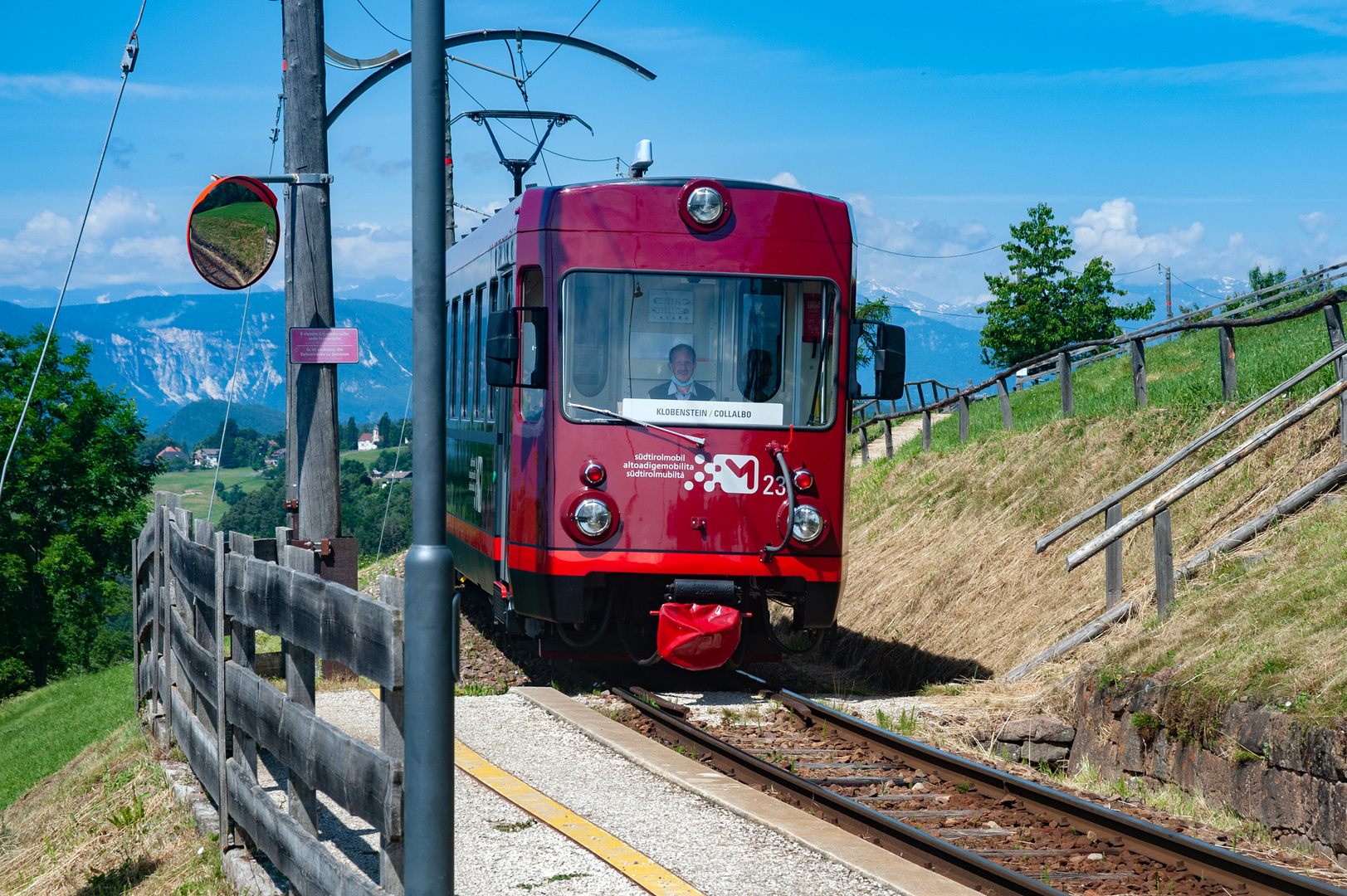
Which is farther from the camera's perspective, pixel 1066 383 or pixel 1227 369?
pixel 1066 383

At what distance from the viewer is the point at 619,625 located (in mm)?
10461

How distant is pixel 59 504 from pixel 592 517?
4630 cm

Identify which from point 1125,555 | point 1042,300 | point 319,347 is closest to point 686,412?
point 319,347

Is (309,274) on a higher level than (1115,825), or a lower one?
higher

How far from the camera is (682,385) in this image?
389 inches

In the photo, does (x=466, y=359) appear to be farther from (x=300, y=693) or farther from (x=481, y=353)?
(x=300, y=693)

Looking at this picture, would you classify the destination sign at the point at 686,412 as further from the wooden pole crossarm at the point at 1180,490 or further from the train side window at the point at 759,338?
the wooden pole crossarm at the point at 1180,490

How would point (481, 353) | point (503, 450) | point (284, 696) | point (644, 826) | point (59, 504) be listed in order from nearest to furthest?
point (284, 696)
point (644, 826)
point (503, 450)
point (481, 353)
point (59, 504)

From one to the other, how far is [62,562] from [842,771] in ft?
153

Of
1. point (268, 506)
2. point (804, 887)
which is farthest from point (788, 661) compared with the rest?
point (268, 506)

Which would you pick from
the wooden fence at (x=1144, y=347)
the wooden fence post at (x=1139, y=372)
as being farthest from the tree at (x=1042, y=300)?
the wooden fence post at (x=1139, y=372)

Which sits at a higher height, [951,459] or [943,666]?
[951,459]

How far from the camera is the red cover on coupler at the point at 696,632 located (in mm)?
9805

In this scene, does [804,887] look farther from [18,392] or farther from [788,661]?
[18,392]
